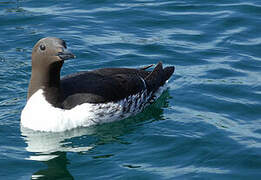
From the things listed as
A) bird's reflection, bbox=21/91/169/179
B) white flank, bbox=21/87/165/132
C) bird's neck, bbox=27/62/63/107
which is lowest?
bird's reflection, bbox=21/91/169/179

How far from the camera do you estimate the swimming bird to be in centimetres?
852

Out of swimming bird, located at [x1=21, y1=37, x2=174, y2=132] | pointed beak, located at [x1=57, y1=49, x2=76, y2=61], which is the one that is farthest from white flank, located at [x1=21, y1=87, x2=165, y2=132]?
pointed beak, located at [x1=57, y1=49, x2=76, y2=61]

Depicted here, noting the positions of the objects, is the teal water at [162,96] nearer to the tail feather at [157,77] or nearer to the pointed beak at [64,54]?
the tail feather at [157,77]

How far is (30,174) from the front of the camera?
25.5 ft

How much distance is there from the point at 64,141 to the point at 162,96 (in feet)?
8.09

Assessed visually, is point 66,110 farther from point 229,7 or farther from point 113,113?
point 229,7

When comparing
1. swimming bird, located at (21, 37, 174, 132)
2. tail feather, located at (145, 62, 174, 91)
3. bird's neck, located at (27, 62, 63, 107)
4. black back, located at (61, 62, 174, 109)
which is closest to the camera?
swimming bird, located at (21, 37, 174, 132)

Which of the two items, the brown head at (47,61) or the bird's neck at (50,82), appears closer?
the brown head at (47,61)

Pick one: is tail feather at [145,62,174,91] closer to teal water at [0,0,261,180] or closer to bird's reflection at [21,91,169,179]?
teal water at [0,0,261,180]

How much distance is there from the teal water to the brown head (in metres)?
0.77

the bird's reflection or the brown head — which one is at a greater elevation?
the brown head

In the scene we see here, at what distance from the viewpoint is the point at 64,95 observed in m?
8.83

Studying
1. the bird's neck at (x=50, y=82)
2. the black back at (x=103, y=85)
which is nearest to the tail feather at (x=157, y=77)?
the black back at (x=103, y=85)

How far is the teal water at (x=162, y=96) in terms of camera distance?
8.02 meters
